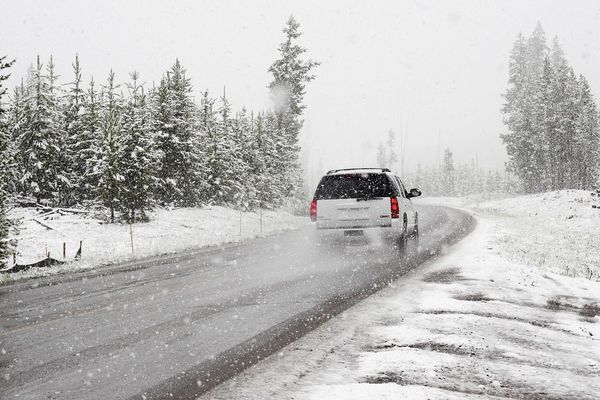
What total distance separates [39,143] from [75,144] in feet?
6.43

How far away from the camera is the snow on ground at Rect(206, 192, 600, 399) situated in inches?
160

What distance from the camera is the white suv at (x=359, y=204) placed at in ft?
42.2

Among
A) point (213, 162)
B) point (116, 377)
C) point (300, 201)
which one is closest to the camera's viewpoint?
point (116, 377)

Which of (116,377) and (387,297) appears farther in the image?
(387,297)

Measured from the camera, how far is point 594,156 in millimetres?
64812

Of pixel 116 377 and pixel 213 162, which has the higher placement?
pixel 213 162

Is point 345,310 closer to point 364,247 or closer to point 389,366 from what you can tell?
point 389,366

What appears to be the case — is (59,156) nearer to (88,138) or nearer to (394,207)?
(88,138)

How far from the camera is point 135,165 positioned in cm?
2373

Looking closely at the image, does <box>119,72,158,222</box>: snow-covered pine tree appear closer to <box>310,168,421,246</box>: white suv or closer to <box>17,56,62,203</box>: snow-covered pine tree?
<box>17,56,62,203</box>: snow-covered pine tree

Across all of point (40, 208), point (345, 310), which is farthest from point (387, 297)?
point (40, 208)

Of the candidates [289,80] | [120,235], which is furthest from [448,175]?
[120,235]

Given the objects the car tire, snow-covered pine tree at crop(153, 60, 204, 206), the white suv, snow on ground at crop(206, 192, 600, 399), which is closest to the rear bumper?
the white suv

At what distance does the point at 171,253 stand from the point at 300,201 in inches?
1352
